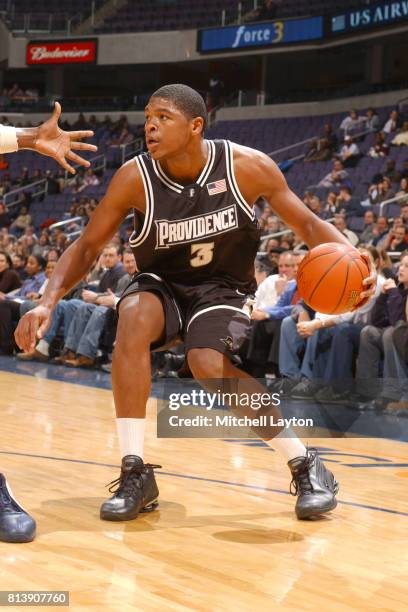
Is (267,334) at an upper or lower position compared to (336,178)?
lower

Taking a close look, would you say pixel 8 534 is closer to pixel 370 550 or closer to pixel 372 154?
pixel 370 550

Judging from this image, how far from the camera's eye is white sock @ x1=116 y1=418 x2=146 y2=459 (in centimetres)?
359

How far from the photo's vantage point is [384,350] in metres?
7.01

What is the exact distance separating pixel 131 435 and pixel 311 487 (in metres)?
0.74

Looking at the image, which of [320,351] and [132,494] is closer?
[132,494]

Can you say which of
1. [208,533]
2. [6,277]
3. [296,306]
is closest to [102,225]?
[208,533]

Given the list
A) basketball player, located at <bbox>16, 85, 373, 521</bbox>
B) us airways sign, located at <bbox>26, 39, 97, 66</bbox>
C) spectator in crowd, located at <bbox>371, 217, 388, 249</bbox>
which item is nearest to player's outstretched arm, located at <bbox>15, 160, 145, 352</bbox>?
basketball player, located at <bbox>16, 85, 373, 521</bbox>

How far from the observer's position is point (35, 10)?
29047 millimetres

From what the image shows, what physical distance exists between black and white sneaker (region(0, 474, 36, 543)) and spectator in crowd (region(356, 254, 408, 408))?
4299mm

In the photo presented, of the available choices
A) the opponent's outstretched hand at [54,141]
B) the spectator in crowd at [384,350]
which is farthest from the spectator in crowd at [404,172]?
the opponent's outstretched hand at [54,141]

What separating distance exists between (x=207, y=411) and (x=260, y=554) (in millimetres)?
3767

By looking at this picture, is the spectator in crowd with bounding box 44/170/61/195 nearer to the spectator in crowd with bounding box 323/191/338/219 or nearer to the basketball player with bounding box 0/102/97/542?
the spectator in crowd with bounding box 323/191/338/219

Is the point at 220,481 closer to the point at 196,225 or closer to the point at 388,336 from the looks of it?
the point at 196,225

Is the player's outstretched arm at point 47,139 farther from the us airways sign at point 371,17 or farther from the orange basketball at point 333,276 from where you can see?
the us airways sign at point 371,17
